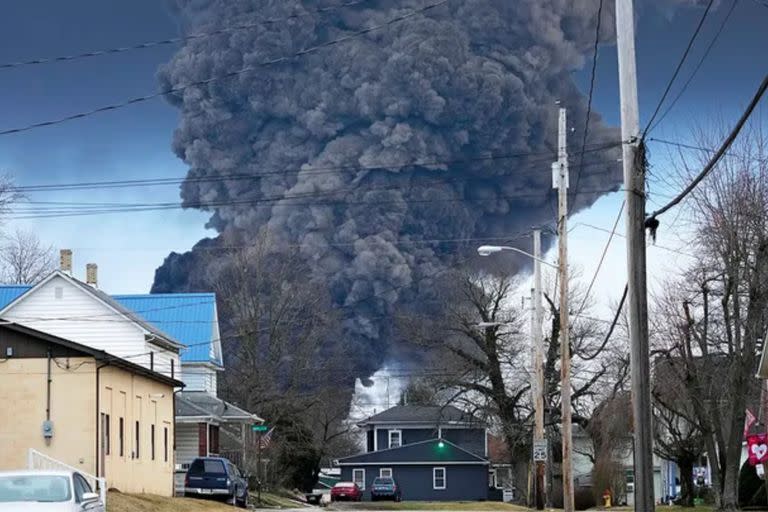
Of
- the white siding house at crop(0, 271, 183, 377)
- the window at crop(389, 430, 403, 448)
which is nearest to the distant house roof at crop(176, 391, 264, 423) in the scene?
the white siding house at crop(0, 271, 183, 377)

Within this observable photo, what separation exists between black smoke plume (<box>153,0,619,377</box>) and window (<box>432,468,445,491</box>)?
105 ft

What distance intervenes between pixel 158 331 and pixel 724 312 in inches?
1014

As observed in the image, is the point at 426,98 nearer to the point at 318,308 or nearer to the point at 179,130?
the point at 179,130

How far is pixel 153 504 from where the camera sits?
127 feet

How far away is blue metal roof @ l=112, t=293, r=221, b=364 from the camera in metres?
65.8

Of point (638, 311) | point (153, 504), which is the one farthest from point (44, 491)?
point (153, 504)

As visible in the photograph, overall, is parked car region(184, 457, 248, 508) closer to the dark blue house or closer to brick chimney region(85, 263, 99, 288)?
brick chimney region(85, 263, 99, 288)

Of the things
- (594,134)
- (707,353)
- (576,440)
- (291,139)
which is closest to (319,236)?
(291,139)

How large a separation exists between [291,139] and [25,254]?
1948 inches

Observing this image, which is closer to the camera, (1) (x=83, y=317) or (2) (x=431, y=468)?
(1) (x=83, y=317)

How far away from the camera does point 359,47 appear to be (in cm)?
14075

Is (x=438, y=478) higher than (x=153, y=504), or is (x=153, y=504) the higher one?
(x=153, y=504)

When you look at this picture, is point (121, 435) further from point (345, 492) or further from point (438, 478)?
point (438, 478)

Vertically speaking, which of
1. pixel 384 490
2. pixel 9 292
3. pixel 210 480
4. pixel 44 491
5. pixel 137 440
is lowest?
pixel 384 490
